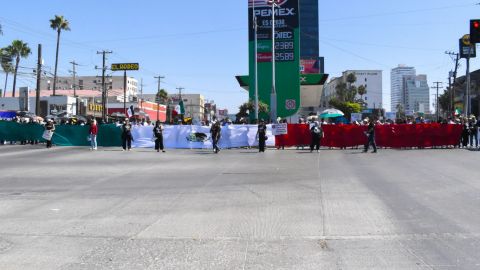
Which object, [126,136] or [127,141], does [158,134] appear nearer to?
[126,136]

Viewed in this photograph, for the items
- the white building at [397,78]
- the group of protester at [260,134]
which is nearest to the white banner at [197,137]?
the group of protester at [260,134]

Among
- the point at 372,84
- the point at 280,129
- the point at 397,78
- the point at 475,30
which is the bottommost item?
the point at 280,129

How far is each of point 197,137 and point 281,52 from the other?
68.6 feet

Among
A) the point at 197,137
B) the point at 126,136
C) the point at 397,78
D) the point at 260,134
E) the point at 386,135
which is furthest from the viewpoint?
the point at 397,78

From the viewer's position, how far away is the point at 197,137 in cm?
2758

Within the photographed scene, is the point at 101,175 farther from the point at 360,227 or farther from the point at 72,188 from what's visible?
Answer: the point at 360,227

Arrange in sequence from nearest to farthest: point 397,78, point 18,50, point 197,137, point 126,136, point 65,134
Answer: point 126,136 → point 197,137 → point 65,134 → point 18,50 → point 397,78

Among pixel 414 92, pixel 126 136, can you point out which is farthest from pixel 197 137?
pixel 414 92

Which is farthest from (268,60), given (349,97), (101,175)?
(349,97)

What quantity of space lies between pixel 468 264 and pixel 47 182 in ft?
34.7

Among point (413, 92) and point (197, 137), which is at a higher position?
point (413, 92)

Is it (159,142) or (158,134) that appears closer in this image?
(158,134)

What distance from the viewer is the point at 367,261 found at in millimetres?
5859

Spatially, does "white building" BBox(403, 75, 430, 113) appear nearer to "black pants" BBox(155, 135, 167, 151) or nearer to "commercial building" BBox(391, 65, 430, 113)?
"commercial building" BBox(391, 65, 430, 113)
